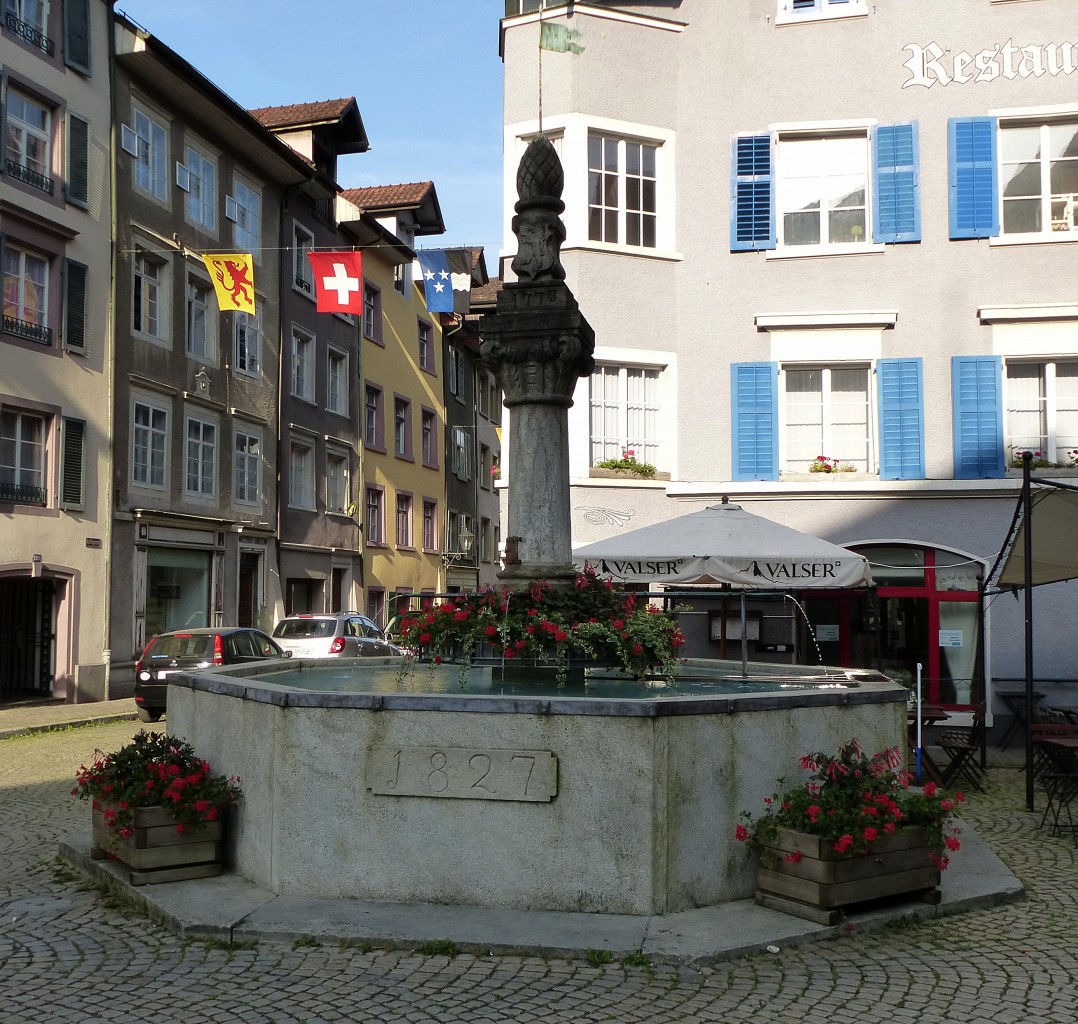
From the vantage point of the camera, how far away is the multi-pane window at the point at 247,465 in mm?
30109

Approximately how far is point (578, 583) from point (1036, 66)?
1344 cm

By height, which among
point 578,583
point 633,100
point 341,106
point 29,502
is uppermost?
point 341,106

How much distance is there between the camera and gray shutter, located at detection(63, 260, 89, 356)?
23391mm

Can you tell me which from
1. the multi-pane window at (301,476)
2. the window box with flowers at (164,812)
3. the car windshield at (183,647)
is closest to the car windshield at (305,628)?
the car windshield at (183,647)

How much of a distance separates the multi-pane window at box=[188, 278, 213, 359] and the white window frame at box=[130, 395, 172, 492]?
1912 millimetres

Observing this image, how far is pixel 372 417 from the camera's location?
3912 cm

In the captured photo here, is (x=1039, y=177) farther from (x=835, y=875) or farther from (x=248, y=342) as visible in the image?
(x=248, y=342)

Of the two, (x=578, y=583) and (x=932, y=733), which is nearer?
(x=578, y=583)

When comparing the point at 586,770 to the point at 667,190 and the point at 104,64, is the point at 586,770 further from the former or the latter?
the point at 104,64

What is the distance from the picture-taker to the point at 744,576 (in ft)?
42.7

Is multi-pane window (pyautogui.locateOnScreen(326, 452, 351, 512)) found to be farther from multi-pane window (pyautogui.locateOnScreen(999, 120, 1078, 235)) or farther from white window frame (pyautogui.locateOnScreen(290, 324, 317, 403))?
multi-pane window (pyautogui.locateOnScreen(999, 120, 1078, 235))

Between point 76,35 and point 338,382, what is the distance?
46.4 feet

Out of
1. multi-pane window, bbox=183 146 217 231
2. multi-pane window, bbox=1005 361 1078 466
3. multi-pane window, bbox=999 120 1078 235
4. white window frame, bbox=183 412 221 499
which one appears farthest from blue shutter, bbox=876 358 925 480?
multi-pane window, bbox=183 146 217 231

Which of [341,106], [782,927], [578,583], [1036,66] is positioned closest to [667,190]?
[1036,66]
